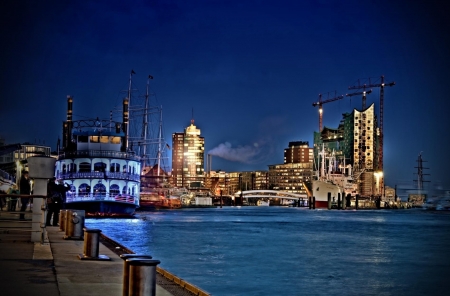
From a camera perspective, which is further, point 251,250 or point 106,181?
point 106,181

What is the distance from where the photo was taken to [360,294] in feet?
63.9

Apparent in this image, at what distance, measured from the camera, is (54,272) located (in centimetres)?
1307

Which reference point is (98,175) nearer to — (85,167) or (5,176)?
(85,167)

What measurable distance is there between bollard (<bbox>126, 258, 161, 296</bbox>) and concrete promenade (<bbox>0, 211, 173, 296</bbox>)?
90.5 inches

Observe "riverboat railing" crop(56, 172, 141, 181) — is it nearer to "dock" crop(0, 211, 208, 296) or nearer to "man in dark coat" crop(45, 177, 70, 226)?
"man in dark coat" crop(45, 177, 70, 226)

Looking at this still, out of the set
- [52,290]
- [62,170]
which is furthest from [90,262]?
[62,170]

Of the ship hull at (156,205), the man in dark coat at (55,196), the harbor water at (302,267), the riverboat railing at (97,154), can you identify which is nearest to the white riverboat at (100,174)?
the riverboat railing at (97,154)

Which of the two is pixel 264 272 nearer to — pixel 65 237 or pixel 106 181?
pixel 65 237

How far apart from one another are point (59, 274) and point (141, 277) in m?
4.74

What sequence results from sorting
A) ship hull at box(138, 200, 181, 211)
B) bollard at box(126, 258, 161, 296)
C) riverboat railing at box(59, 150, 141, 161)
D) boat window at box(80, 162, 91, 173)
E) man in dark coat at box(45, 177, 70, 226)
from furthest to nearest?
ship hull at box(138, 200, 181, 211), boat window at box(80, 162, 91, 173), riverboat railing at box(59, 150, 141, 161), man in dark coat at box(45, 177, 70, 226), bollard at box(126, 258, 161, 296)

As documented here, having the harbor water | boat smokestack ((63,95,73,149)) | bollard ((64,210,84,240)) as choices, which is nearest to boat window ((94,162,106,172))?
boat smokestack ((63,95,73,149))

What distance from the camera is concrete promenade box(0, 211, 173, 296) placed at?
10.9 m

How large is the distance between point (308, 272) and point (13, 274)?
48.9 feet

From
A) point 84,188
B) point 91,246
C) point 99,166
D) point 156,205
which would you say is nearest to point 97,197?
point 84,188
